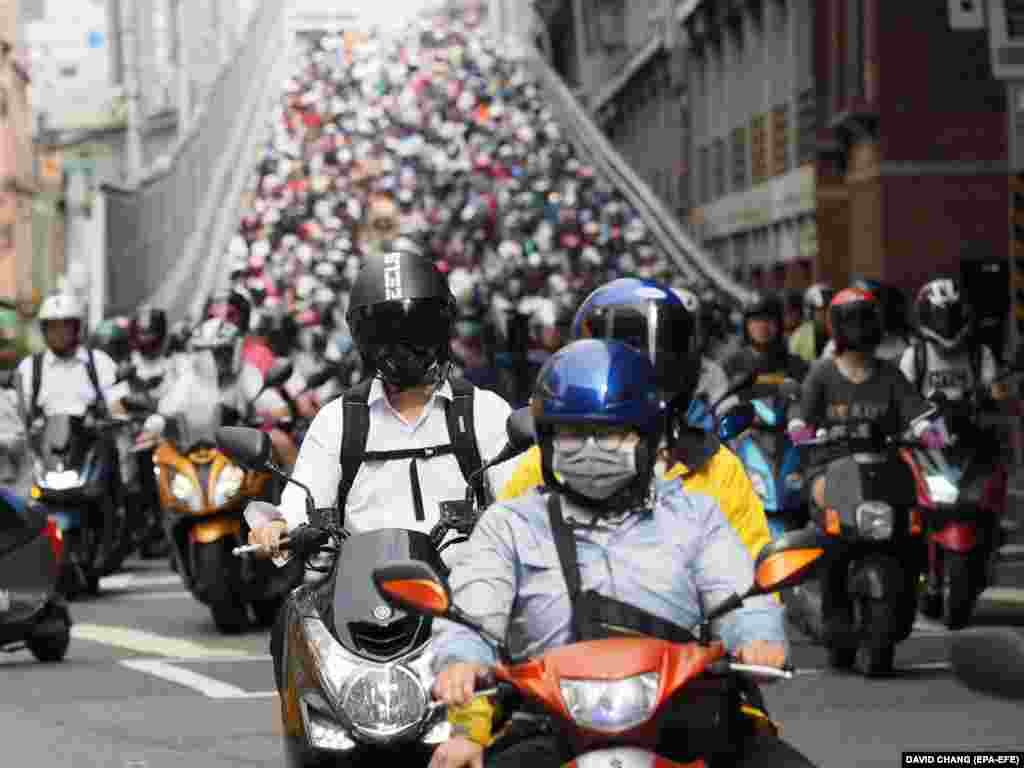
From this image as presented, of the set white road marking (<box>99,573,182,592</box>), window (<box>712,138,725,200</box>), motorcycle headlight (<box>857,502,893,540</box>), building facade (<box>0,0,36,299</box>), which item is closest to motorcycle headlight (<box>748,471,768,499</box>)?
motorcycle headlight (<box>857,502,893,540</box>)

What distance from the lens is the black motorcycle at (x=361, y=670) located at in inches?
269

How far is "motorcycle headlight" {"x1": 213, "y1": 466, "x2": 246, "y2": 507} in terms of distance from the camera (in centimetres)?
1442

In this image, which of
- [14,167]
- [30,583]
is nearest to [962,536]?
[30,583]

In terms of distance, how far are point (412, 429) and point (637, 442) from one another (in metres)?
2.56

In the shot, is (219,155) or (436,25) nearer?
(219,155)

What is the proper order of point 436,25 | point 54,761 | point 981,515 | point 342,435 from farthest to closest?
A: point 436,25 → point 981,515 → point 54,761 → point 342,435

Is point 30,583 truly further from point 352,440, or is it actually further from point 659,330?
point 659,330

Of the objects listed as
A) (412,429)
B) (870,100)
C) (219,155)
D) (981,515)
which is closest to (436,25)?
(219,155)

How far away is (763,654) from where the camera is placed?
16.4 feet

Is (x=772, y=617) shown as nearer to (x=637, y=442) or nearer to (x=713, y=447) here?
(x=637, y=442)

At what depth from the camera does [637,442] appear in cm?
512

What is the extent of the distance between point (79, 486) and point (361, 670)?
33.7 ft

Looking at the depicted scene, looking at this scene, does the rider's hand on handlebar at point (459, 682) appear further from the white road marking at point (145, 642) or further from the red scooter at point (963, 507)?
the white road marking at point (145, 642)

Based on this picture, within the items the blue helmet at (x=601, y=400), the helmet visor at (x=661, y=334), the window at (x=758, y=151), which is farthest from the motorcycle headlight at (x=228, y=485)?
the window at (x=758, y=151)
